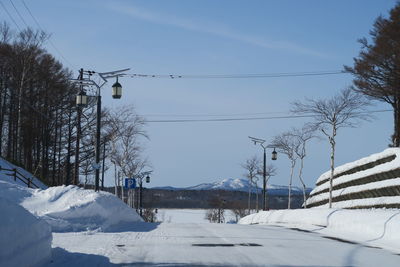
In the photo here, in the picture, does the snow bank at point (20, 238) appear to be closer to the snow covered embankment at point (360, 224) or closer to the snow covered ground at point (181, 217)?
the snow covered embankment at point (360, 224)

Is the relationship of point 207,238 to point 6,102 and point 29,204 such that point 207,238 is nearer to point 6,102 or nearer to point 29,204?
point 29,204

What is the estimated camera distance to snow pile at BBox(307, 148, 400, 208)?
3550cm

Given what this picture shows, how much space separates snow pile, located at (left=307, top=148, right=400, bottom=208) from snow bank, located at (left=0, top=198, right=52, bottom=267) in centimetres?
2623

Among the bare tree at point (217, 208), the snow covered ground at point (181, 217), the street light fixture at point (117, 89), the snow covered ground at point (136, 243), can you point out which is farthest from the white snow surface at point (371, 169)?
the bare tree at point (217, 208)

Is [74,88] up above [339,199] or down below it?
above

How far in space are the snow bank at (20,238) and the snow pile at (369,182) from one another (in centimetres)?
2623

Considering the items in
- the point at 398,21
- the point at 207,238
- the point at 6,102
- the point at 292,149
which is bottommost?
the point at 207,238

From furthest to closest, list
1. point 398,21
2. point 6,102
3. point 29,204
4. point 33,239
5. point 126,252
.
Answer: point 6,102 → point 398,21 → point 29,204 → point 126,252 → point 33,239

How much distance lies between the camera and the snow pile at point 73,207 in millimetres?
20812

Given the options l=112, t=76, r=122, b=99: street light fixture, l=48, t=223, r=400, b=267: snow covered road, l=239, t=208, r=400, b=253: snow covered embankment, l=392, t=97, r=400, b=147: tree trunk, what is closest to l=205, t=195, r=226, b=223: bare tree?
l=392, t=97, r=400, b=147: tree trunk

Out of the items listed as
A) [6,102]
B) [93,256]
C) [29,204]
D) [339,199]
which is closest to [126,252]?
[93,256]

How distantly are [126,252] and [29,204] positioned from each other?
1135 cm

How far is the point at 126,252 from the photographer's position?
12.7 m

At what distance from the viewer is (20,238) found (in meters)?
8.41
